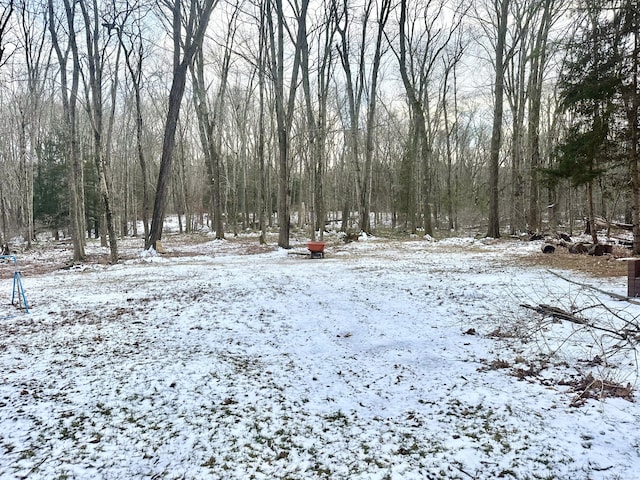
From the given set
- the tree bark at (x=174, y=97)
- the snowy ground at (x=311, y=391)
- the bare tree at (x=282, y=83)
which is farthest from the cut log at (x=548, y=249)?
the tree bark at (x=174, y=97)

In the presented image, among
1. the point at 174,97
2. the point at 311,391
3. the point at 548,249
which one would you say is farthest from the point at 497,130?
the point at 311,391

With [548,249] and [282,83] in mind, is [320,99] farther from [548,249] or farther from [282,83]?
[548,249]

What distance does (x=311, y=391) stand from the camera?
3590 millimetres

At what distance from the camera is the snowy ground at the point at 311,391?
2537 millimetres

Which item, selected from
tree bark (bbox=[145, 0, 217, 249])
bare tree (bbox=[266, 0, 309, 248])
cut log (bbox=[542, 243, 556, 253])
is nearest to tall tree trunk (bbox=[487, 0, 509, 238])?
cut log (bbox=[542, 243, 556, 253])

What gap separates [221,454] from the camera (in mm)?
2648

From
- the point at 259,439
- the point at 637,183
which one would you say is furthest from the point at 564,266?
the point at 259,439

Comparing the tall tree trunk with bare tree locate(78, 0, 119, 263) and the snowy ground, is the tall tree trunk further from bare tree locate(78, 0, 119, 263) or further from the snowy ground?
bare tree locate(78, 0, 119, 263)

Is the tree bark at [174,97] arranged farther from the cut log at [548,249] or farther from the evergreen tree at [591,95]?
the cut log at [548,249]

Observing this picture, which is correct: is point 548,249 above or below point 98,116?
below

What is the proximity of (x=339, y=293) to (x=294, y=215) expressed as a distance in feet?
136

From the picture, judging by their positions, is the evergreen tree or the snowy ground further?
the evergreen tree

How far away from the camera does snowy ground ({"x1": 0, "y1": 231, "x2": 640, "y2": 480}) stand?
8.32 feet

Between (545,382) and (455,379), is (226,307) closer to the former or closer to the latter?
(455,379)
